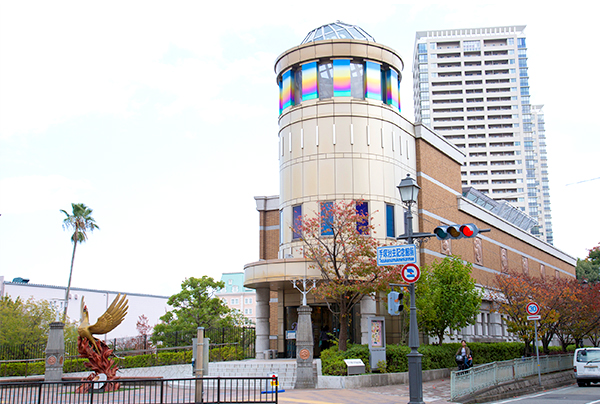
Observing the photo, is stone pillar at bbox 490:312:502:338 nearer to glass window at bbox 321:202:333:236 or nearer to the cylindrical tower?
the cylindrical tower

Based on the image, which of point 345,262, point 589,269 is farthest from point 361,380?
point 589,269

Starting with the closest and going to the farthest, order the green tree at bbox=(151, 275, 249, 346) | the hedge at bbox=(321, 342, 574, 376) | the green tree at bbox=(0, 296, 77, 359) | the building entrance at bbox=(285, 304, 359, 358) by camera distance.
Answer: the hedge at bbox=(321, 342, 574, 376) < the building entrance at bbox=(285, 304, 359, 358) < the green tree at bbox=(0, 296, 77, 359) < the green tree at bbox=(151, 275, 249, 346)

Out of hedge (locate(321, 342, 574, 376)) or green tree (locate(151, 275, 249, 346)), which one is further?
green tree (locate(151, 275, 249, 346))

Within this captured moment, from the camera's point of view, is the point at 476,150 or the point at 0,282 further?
the point at 476,150

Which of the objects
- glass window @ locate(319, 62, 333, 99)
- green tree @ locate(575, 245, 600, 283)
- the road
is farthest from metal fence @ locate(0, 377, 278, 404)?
green tree @ locate(575, 245, 600, 283)

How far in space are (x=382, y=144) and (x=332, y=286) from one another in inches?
411

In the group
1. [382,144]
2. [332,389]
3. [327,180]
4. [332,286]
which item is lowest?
[332,389]

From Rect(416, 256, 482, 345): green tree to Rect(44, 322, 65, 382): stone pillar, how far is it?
15.1 meters

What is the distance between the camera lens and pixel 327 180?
1209 inches

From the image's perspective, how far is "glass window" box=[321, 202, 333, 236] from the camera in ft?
89.8

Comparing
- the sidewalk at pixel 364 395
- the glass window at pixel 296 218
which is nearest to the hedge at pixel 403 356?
the sidewalk at pixel 364 395

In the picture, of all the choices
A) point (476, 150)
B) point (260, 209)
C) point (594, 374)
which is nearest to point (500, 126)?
point (476, 150)

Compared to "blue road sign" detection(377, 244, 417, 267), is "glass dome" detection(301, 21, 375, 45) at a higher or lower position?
higher

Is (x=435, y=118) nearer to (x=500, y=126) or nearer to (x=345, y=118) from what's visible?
(x=500, y=126)
